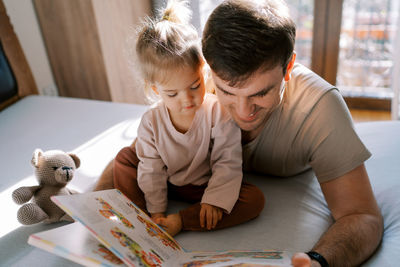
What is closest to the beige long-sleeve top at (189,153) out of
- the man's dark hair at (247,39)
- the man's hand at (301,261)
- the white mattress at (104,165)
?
the white mattress at (104,165)

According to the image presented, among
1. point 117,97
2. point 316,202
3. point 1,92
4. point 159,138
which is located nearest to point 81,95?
point 117,97

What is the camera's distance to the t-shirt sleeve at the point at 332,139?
0.97 m

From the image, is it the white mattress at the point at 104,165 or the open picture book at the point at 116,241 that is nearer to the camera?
the open picture book at the point at 116,241

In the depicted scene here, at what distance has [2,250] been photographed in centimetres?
101

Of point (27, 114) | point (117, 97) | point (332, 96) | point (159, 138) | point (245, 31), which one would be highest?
point (245, 31)

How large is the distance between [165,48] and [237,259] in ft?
1.90

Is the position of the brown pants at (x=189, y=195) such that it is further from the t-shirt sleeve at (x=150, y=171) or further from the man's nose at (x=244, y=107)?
the man's nose at (x=244, y=107)

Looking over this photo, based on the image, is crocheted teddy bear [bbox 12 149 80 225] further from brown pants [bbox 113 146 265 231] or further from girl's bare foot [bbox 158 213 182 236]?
girl's bare foot [bbox 158 213 182 236]

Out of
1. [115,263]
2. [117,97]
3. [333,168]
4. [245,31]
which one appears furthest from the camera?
[117,97]

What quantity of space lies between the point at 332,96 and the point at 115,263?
2.39 feet

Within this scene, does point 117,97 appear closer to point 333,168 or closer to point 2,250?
point 2,250

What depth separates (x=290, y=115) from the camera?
3.49 ft

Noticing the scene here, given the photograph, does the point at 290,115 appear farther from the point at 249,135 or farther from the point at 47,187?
the point at 47,187

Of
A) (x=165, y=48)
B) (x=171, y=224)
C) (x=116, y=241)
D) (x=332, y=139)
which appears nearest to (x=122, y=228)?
(x=116, y=241)
